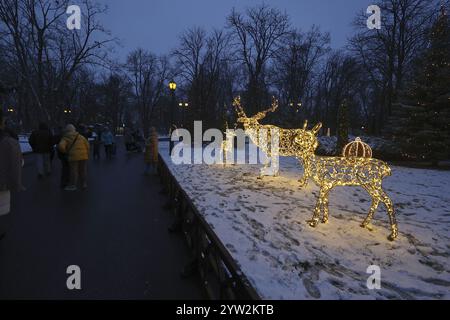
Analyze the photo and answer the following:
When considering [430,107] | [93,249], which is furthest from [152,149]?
[430,107]

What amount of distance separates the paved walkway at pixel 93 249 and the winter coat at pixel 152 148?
4.47 metres

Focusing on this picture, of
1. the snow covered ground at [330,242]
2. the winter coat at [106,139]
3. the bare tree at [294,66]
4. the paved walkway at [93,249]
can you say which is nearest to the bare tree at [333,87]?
the bare tree at [294,66]

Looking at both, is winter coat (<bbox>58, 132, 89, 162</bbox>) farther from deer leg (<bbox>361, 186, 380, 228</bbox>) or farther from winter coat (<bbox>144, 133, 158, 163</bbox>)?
deer leg (<bbox>361, 186, 380, 228</bbox>)

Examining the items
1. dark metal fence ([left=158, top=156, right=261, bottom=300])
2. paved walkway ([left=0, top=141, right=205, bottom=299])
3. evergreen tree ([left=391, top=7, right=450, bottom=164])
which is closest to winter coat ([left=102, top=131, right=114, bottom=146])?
paved walkway ([left=0, top=141, right=205, bottom=299])

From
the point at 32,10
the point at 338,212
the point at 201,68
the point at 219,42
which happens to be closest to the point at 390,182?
the point at 338,212

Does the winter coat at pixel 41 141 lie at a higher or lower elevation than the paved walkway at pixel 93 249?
higher

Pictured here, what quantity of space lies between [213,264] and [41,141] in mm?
9651

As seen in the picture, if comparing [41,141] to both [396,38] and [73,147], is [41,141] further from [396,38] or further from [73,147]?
[396,38]

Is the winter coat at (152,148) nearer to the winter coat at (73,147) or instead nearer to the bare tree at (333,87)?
the winter coat at (73,147)

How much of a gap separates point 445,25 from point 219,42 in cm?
2475

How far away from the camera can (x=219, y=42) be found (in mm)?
37406

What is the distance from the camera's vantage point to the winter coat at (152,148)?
500 inches

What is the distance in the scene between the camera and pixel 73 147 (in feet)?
29.5

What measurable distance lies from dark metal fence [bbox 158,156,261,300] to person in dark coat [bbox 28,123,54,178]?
7.61 metres
